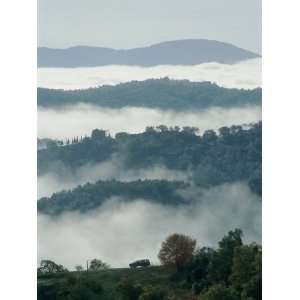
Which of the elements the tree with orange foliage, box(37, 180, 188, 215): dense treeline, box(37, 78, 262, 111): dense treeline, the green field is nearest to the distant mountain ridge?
box(37, 78, 262, 111): dense treeline

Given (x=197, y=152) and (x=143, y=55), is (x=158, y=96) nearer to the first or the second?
(x=143, y=55)

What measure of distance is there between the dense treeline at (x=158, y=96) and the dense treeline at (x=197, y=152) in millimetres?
161

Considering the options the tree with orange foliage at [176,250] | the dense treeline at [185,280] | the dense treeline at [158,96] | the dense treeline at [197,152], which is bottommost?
the dense treeline at [185,280]

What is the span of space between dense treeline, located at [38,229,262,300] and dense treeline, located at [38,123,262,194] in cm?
38

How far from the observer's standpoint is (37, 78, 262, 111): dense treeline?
552 centimetres

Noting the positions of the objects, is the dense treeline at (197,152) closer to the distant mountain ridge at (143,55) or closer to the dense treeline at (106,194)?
the dense treeline at (106,194)

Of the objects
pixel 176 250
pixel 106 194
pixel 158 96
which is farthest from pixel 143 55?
pixel 176 250

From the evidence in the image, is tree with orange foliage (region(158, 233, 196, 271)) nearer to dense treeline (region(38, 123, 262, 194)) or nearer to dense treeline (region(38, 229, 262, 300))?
dense treeline (region(38, 229, 262, 300))

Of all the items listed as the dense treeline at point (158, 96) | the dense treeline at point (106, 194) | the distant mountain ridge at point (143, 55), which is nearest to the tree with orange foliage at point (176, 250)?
the dense treeline at point (106, 194)

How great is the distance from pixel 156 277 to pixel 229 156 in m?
0.88

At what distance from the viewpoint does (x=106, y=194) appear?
18.1 feet

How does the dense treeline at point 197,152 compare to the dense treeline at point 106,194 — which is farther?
the dense treeline at point 197,152

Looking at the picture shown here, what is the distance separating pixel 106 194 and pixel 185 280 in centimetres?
72

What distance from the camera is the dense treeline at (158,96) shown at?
5.52 meters
